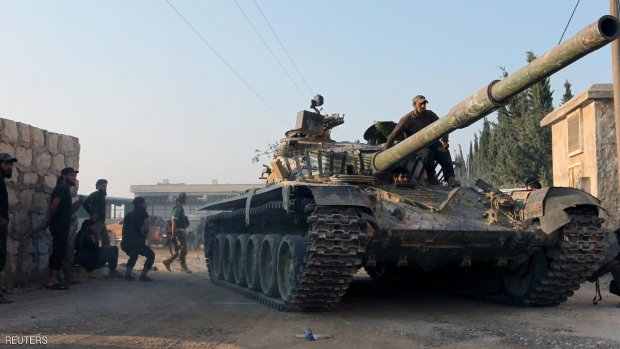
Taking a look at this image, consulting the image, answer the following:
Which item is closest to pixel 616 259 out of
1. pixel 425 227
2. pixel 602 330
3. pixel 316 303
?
pixel 602 330

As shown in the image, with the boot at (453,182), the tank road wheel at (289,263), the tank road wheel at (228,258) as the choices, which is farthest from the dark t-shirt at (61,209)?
the boot at (453,182)

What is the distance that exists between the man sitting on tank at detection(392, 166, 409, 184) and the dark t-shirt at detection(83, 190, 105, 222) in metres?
5.41

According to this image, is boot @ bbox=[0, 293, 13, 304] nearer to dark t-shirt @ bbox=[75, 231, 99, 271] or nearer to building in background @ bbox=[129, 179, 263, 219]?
dark t-shirt @ bbox=[75, 231, 99, 271]

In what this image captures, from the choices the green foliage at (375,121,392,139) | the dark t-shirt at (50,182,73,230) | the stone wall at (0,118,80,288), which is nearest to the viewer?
the stone wall at (0,118,80,288)

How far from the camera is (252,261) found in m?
9.86

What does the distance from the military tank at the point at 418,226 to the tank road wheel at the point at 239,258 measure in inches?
24.5

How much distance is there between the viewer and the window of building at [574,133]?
13.7m

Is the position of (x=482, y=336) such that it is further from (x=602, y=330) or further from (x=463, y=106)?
(x=463, y=106)

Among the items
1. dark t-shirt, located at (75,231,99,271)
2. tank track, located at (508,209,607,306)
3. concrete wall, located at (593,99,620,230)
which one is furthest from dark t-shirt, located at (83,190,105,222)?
concrete wall, located at (593,99,620,230)

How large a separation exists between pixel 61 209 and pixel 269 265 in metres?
3.16

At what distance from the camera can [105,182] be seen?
1147 cm

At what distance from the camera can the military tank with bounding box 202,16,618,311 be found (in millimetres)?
6727

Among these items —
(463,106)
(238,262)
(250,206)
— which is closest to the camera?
(463,106)

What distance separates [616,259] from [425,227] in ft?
9.17
